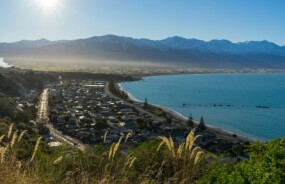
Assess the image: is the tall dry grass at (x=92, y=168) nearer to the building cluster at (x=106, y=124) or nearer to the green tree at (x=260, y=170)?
the green tree at (x=260, y=170)

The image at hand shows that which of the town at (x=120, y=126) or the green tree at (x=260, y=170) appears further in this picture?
the town at (x=120, y=126)

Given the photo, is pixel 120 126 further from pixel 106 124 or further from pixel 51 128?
pixel 51 128

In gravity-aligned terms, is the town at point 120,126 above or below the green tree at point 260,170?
below

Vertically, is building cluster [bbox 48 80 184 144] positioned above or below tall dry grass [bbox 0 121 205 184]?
below

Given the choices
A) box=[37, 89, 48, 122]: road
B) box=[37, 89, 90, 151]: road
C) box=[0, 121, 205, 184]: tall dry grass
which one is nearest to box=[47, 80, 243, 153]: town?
box=[37, 89, 90, 151]: road

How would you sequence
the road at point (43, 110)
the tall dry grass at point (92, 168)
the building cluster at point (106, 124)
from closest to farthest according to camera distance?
the tall dry grass at point (92, 168), the building cluster at point (106, 124), the road at point (43, 110)

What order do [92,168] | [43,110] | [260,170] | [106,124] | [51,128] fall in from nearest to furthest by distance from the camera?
[260,170]
[92,168]
[51,128]
[106,124]
[43,110]

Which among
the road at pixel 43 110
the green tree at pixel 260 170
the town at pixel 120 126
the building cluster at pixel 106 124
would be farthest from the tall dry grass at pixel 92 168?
the road at pixel 43 110

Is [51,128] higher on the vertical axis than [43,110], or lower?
higher

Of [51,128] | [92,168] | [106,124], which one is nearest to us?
[92,168]

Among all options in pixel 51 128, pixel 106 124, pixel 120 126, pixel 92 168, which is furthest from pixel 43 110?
pixel 92 168

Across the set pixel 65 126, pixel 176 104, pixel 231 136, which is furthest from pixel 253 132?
pixel 176 104

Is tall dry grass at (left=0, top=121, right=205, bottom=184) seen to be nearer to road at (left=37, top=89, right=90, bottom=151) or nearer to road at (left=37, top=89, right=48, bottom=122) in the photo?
road at (left=37, top=89, right=90, bottom=151)
